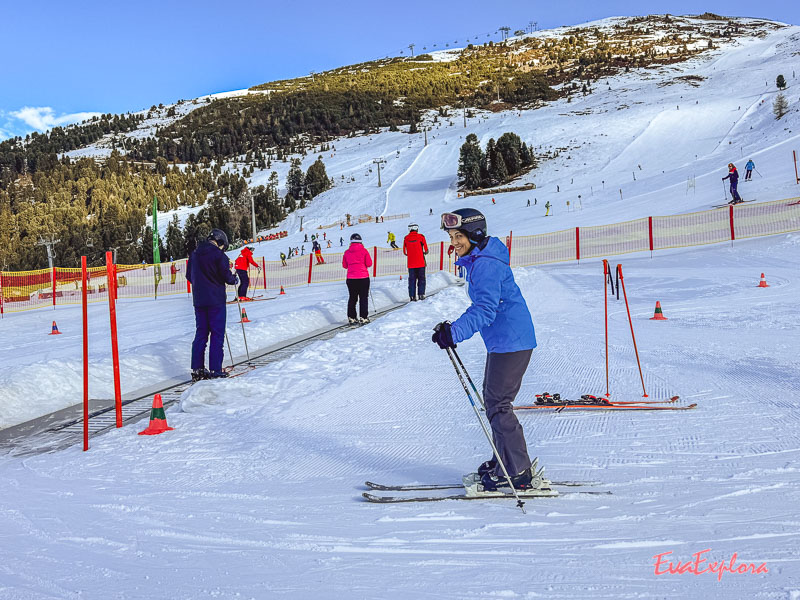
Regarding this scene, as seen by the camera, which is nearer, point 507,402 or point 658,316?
point 507,402

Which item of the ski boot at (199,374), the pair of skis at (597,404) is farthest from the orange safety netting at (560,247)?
the pair of skis at (597,404)

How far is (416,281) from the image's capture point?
14398mm

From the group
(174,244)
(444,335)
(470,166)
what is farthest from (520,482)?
(174,244)

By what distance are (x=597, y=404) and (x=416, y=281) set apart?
353 inches

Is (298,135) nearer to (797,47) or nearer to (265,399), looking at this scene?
(797,47)

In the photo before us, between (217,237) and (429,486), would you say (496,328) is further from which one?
(217,237)

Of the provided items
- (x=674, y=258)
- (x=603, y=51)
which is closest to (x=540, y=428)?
(x=674, y=258)

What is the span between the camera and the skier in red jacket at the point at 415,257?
1328cm

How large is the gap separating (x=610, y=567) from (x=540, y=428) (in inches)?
99.7

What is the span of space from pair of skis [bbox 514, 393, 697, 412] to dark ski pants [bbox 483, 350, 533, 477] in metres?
2.09

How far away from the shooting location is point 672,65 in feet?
346

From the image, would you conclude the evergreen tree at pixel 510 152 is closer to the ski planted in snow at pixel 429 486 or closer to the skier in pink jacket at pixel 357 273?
the skier in pink jacket at pixel 357 273

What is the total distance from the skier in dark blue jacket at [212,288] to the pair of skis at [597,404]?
390 centimetres

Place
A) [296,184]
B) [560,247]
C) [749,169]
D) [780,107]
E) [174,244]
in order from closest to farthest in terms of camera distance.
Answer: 1. [560,247]
2. [749,169]
3. [780,107]
4. [174,244]
5. [296,184]
